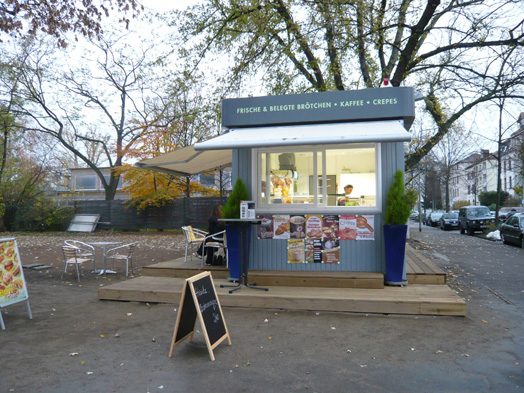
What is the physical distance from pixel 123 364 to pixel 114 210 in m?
22.1

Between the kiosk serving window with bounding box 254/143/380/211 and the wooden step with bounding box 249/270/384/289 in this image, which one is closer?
the wooden step with bounding box 249/270/384/289

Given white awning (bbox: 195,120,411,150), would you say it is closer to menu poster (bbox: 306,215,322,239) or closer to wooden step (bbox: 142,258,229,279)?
menu poster (bbox: 306,215,322,239)

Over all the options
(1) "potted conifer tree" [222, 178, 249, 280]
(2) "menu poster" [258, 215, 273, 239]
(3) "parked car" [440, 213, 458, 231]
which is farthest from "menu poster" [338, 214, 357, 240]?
(3) "parked car" [440, 213, 458, 231]

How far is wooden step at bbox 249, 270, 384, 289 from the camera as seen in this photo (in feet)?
20.7

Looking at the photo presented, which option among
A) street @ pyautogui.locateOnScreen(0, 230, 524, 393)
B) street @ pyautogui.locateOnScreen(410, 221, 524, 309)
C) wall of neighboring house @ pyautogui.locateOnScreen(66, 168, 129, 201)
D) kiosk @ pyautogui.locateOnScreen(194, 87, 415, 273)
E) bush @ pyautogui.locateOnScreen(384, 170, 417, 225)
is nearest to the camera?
street @ pyautogui.locateOnScreen(0, 230, 524, 393)

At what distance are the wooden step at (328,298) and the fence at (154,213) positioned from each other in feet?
49.6

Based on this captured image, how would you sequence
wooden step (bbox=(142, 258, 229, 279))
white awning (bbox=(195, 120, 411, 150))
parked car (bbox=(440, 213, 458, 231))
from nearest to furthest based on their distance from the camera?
white awning (bbox=(195, 120, 411, 150)), wooden step (bbox=(142, 258, 229, 279)), parked car (bbox=(440, 213, 458, 231))

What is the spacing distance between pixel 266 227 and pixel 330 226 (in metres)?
1.09

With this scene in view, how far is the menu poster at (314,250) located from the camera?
6848 mm

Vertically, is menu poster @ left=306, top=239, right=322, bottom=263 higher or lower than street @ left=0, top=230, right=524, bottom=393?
higher

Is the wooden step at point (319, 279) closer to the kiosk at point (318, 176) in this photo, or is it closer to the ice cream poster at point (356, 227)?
the kiosk at point (318, 176)

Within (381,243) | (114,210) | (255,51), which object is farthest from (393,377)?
(114,210)

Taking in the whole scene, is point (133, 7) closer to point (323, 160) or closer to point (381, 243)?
point (323, 160)

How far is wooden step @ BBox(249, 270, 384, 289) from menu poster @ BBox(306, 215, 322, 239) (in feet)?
2.00
